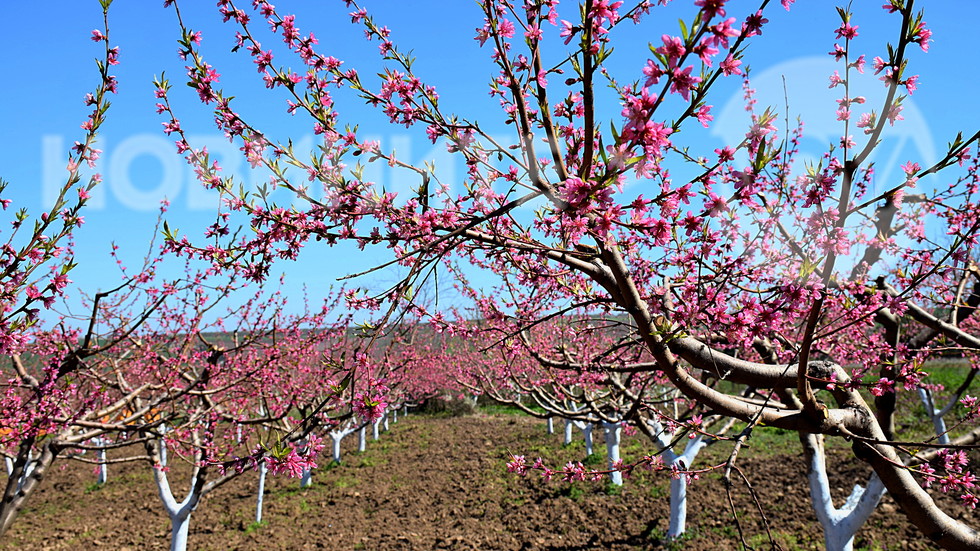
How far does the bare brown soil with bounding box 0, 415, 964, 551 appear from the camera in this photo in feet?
30.2

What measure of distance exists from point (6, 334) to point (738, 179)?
3.57m

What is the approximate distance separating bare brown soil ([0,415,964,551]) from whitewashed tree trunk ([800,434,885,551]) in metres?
2.84

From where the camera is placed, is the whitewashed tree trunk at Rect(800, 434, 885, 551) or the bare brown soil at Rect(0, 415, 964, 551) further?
the bare brown soil at Rect(0, 415, 964, 551)

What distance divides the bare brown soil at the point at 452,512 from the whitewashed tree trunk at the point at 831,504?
2.84 metres

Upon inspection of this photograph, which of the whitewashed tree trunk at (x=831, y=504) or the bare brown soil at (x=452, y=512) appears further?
the bare brown soil at (x=452, y=512)

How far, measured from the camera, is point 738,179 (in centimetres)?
203

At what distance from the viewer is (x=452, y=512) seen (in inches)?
442

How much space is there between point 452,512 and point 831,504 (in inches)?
297

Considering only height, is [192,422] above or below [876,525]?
above

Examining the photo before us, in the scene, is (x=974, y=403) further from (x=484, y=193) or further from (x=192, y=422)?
(x=192, y=422)

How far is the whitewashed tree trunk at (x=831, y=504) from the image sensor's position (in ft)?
16.8

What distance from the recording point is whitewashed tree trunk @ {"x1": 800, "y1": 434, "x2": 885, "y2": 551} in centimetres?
512

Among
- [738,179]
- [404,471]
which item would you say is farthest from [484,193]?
[404,471]

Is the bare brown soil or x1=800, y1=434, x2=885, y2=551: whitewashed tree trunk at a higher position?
x1=800, y1=434, x2=885, y2=551: whitewashed tree trunk
